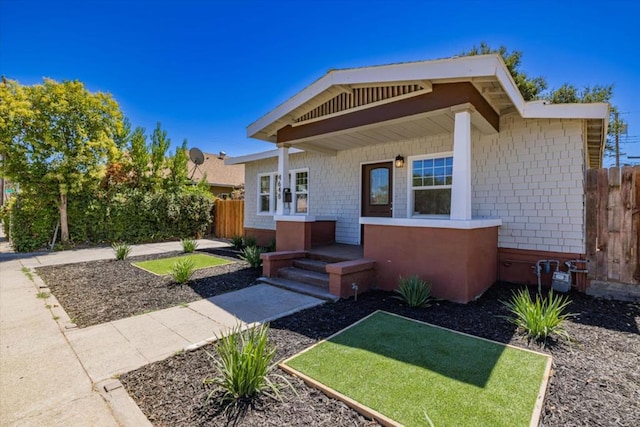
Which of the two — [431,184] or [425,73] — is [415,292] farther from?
[425,73]

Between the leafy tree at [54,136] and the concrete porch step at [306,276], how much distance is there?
29.5ft

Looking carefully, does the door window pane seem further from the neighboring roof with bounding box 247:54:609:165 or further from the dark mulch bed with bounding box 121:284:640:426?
the dark mulch bed with bounding box 121:284:640:426

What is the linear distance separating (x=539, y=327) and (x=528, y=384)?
1119 mm

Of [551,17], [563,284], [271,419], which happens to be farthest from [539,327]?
[551,17]

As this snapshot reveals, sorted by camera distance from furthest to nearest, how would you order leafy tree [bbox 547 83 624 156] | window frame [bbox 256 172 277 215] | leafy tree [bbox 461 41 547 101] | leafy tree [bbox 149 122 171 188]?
leafy tree [bbox 547 83 624 156]
leafy tree [bbox 461 41 547 101]
leafy tree [bbox 149 122 171 188]
window frame [bbox 256 172 277 215]

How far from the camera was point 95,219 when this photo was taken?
11.3 m

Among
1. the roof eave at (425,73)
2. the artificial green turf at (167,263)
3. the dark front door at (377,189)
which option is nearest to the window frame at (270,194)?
the artificial green turf at (167,263)

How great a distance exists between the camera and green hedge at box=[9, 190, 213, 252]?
Result: 1009 centimetres

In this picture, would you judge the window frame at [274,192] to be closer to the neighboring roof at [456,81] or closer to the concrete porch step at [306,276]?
the concrete porch step at [306,276]

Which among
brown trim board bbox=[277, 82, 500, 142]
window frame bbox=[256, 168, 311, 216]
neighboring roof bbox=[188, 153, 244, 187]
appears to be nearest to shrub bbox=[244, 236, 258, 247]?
window frame bbox=[256, 168, 311, 216]

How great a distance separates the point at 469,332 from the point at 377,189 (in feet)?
15.6

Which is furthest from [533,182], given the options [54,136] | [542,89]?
[542,89]

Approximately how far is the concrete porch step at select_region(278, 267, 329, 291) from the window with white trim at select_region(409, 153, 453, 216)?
2.87 metres

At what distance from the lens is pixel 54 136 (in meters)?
9.97
